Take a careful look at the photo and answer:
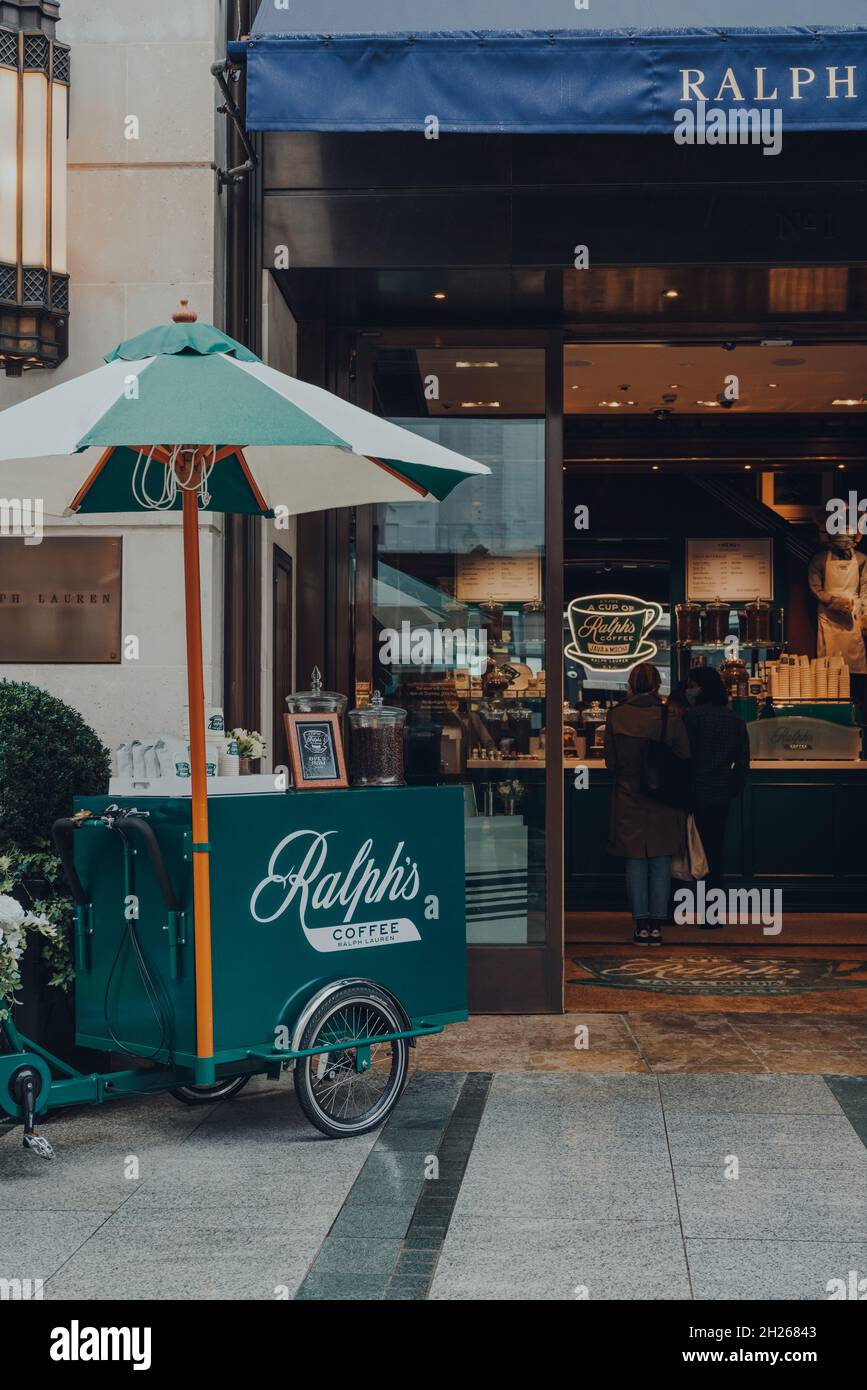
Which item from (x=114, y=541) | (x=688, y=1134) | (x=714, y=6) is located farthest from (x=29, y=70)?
(x=688, y=1134)

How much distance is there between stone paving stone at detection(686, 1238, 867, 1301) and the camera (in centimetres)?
394

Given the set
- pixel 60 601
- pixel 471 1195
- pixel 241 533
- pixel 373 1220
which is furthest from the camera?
pixel 241 533

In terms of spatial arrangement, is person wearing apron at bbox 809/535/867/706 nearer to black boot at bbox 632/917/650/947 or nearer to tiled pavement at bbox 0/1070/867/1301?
black boot at bbox 632/917/650/947

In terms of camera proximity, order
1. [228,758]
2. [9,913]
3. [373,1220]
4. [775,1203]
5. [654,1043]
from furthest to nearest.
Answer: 1. [654,1043]
2. [228,758]
3. [9,913]
4. [775,1203]
5. [373,1220]

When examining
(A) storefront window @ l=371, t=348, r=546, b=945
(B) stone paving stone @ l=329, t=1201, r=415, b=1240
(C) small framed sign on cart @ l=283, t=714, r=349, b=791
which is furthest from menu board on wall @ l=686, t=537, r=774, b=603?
(B) stone paving stone @ l=329, t=1201, r=415, b=1240

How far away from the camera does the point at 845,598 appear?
12.6 m

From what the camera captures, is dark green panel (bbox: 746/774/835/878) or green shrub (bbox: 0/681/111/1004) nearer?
green shrub (bbox: 0/681/111/1004)

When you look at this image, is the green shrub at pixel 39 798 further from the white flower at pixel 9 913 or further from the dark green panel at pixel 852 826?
the dark green panel at pixel 852 826

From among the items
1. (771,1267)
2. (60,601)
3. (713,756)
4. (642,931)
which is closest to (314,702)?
(60,601)

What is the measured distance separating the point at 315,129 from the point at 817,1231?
4844 millimetres

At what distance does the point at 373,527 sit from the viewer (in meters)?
8.30

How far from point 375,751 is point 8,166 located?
10.3ft

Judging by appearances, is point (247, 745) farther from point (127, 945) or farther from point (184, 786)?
point (127, 945)

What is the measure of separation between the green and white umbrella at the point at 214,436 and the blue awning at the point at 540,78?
1536 millimetres
